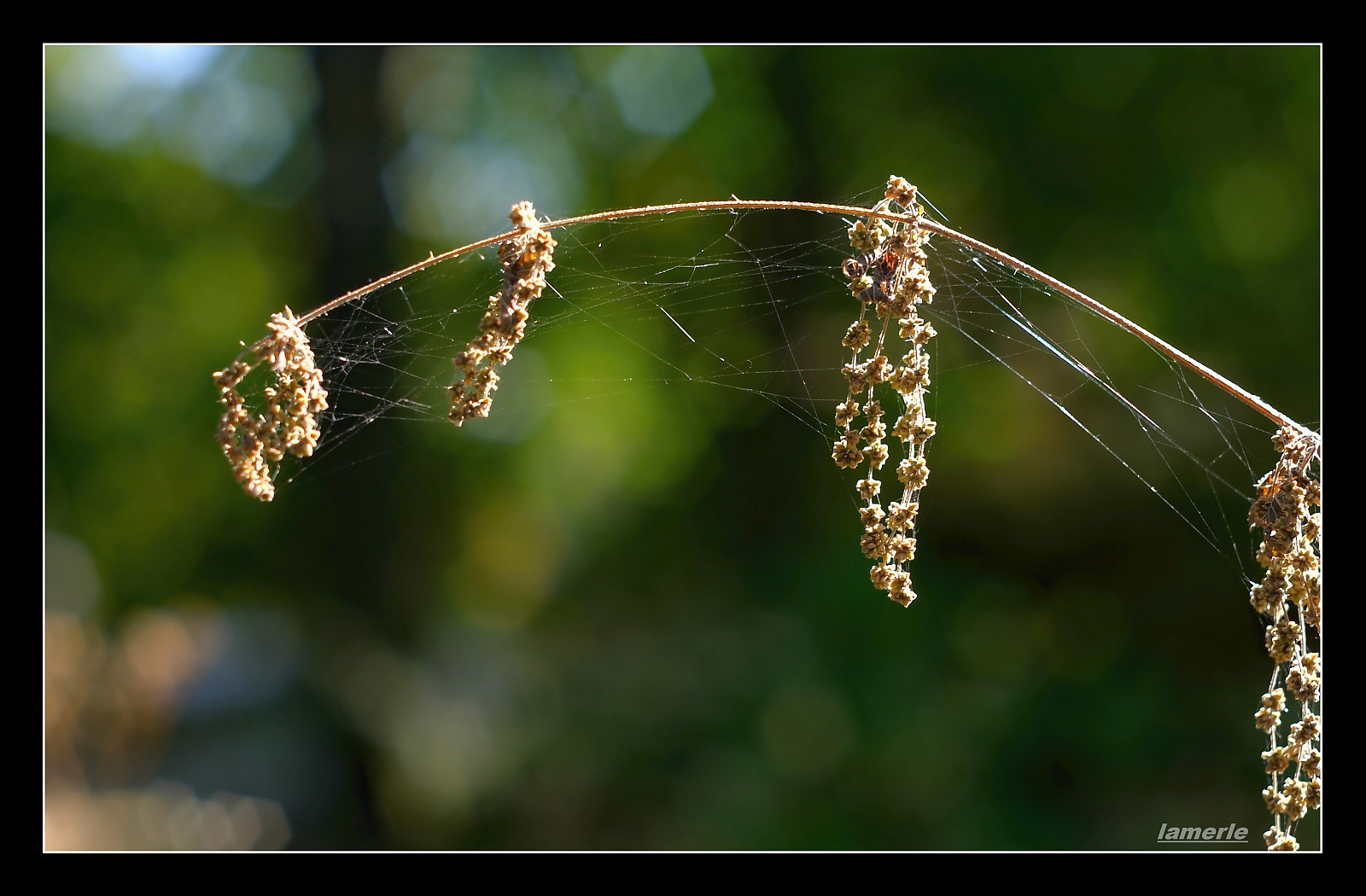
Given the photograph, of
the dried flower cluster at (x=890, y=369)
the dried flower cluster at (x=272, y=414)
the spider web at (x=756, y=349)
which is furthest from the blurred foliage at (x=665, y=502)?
the dried flower cluster at (x=272, y=414)

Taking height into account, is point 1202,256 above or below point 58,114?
below

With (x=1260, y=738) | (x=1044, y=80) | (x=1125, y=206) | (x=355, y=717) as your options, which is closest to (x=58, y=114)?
(x=355, y=717)

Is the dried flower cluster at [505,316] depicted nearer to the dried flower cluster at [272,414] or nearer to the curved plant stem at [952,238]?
the curved plant stem at [952,238]

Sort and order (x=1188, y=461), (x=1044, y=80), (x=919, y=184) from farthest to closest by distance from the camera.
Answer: (x=919, y=184)
(x=1044, y=80)
(x=1188, y=461)

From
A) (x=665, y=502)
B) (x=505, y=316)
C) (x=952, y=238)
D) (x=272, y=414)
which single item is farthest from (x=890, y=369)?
(x=665, y=502)

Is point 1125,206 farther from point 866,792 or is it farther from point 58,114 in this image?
point 58,114

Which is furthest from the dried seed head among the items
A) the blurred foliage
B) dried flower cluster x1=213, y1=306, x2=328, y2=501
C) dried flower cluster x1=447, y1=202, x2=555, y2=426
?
the blurred foliage

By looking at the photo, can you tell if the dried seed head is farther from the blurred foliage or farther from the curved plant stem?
the blurred foliage
